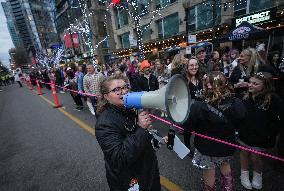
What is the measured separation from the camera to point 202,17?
18953mm

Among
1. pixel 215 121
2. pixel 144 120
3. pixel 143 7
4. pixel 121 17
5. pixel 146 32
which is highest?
pixel 143 7

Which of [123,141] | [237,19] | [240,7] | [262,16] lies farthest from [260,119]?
[240,7]

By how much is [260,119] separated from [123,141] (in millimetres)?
1889

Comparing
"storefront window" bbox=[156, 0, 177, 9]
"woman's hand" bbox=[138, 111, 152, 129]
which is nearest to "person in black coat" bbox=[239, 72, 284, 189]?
"woman's hand" bbox=[138, 111, 152, 129]

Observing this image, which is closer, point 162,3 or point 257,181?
point 257,181

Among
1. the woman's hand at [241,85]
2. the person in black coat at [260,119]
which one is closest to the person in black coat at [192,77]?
the woman's hand at [241,85]

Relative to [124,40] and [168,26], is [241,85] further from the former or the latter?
[124,40]

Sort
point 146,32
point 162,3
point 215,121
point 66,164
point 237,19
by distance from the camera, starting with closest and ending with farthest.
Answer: point 215,121, point 66,164, point 237,19, point 162,3, point 146,32

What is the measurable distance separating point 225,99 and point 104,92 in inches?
48.6

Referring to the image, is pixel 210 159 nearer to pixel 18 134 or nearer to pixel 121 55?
pixel 18 134

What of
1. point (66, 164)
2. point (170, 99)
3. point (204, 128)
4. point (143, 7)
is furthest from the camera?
point (143, 7)

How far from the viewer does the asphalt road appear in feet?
10.2

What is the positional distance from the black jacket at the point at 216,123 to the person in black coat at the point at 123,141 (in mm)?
619

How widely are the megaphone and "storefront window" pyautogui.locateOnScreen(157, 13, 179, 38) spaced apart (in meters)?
21.7
